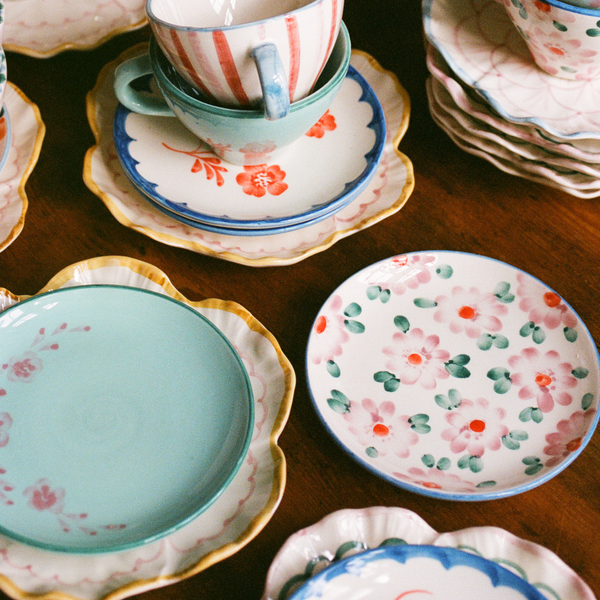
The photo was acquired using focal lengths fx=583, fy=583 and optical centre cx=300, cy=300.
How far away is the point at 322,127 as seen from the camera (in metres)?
0.61

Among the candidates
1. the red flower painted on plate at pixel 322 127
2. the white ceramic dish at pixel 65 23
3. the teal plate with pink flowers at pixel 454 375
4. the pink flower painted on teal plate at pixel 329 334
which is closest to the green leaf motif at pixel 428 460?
the teal plate with pink flowers at pixel 454 375

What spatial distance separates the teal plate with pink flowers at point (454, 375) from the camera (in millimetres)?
451

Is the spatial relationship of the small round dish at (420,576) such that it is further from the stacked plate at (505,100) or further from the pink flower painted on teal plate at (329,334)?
the stacked plate at (505,100)

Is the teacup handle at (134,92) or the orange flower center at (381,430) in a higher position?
the teacup handle at (134,92)

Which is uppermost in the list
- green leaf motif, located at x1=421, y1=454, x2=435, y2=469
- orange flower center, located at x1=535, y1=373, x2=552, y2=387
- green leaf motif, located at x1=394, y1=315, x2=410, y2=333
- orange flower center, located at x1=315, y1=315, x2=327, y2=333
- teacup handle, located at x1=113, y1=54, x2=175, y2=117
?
teacup handle, located at x1=113, y1=54, x2=175, y2=117

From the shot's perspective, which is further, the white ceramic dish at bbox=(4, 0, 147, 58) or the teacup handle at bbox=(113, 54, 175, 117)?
the white ceramic dish at bbox=(4, 0, 147, 58)

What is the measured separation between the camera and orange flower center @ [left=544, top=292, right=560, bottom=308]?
1.74ft

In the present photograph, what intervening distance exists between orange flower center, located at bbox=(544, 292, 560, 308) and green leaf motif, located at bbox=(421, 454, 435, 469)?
19cm

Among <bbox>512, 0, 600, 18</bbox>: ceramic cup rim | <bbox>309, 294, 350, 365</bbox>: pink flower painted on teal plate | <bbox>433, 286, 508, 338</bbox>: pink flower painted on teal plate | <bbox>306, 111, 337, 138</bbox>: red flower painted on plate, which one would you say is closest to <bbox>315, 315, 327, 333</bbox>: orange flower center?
<bbox>309, 294, 350, 365</bbox>: pink flower painted on teal plate

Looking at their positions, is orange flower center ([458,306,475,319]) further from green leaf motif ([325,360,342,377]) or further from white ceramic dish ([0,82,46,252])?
white ceramic dish ([0,82,46,252])

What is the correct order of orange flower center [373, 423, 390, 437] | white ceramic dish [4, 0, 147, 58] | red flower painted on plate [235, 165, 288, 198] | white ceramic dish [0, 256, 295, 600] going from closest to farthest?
white ceramic dish [0, 256, 295, 600]
orange flower center [373, 423, 390, 437]
red flower painted on plate [235, 165, 288, 198]
white ceramic dish [4, 0, 147, 58]

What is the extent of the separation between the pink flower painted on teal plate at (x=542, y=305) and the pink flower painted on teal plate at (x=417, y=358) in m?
0.09

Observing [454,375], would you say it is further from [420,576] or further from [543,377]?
[420,576]

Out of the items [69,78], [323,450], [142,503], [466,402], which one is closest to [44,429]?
[142,503]
